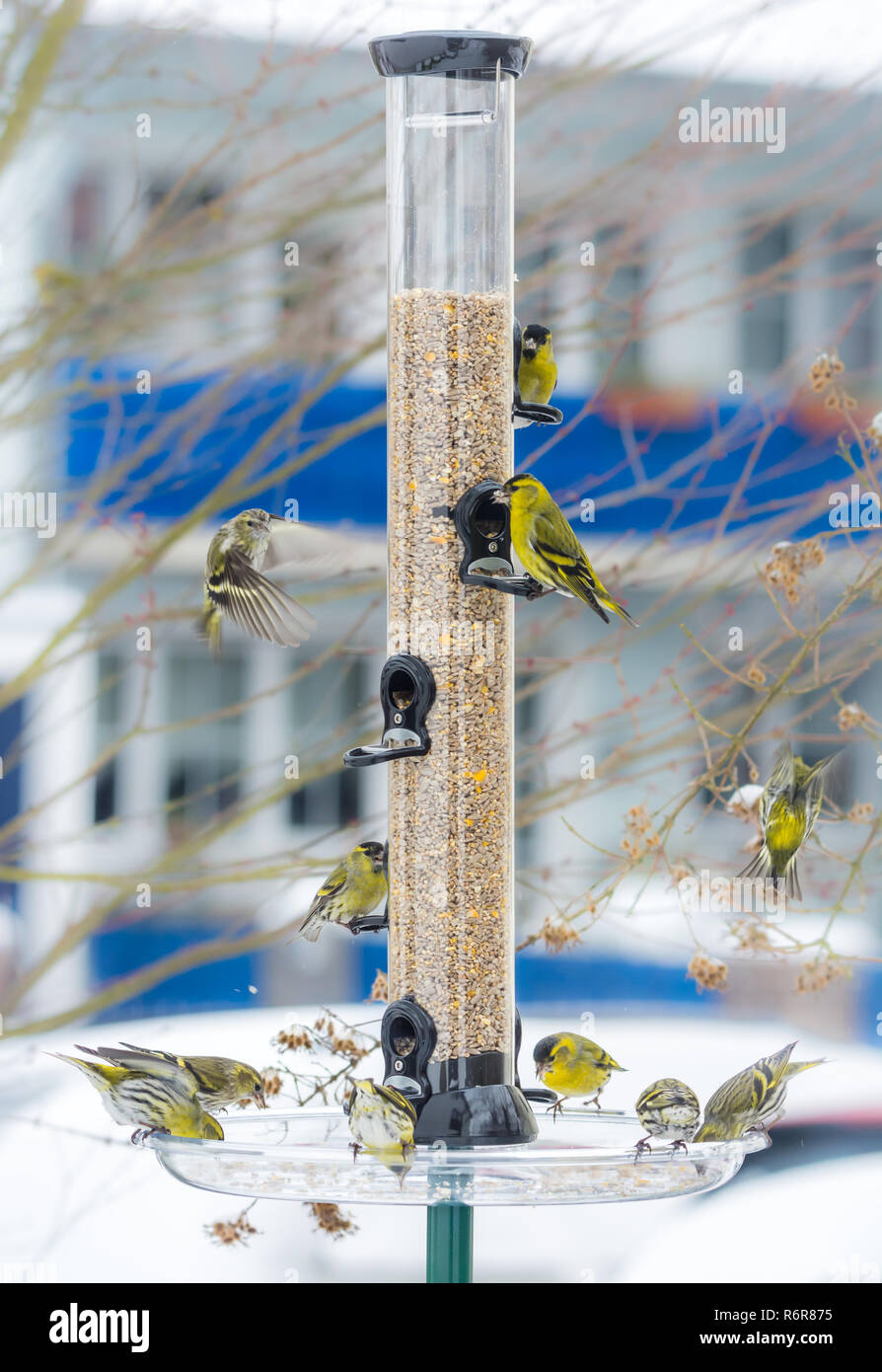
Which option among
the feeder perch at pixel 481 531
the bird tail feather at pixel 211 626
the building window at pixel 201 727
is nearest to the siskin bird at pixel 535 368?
the feeder perch at pixel 481 531

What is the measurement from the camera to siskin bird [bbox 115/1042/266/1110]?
4.89ft

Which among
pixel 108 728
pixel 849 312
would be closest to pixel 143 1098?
pixel 108 728

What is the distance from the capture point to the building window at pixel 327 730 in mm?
2154

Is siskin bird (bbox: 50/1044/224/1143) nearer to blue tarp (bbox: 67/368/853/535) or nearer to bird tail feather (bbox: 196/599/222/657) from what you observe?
bird tail feather (bbox: 196/599/222/657)

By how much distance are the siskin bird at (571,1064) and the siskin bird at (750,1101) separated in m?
0.11

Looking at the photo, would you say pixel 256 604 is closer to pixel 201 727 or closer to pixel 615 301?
pixel 615 301

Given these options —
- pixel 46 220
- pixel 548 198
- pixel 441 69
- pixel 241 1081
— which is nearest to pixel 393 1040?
pixel 241 1081

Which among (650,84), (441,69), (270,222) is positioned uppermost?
(650,84)

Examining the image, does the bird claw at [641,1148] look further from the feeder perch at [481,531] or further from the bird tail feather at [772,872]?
the feeder perch at [481,531]

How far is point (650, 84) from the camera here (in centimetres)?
251

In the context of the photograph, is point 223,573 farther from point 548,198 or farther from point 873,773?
point 873,773

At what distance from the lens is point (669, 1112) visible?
1429 millimetres

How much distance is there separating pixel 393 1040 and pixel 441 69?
101cm

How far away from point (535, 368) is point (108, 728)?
62.7 inches
